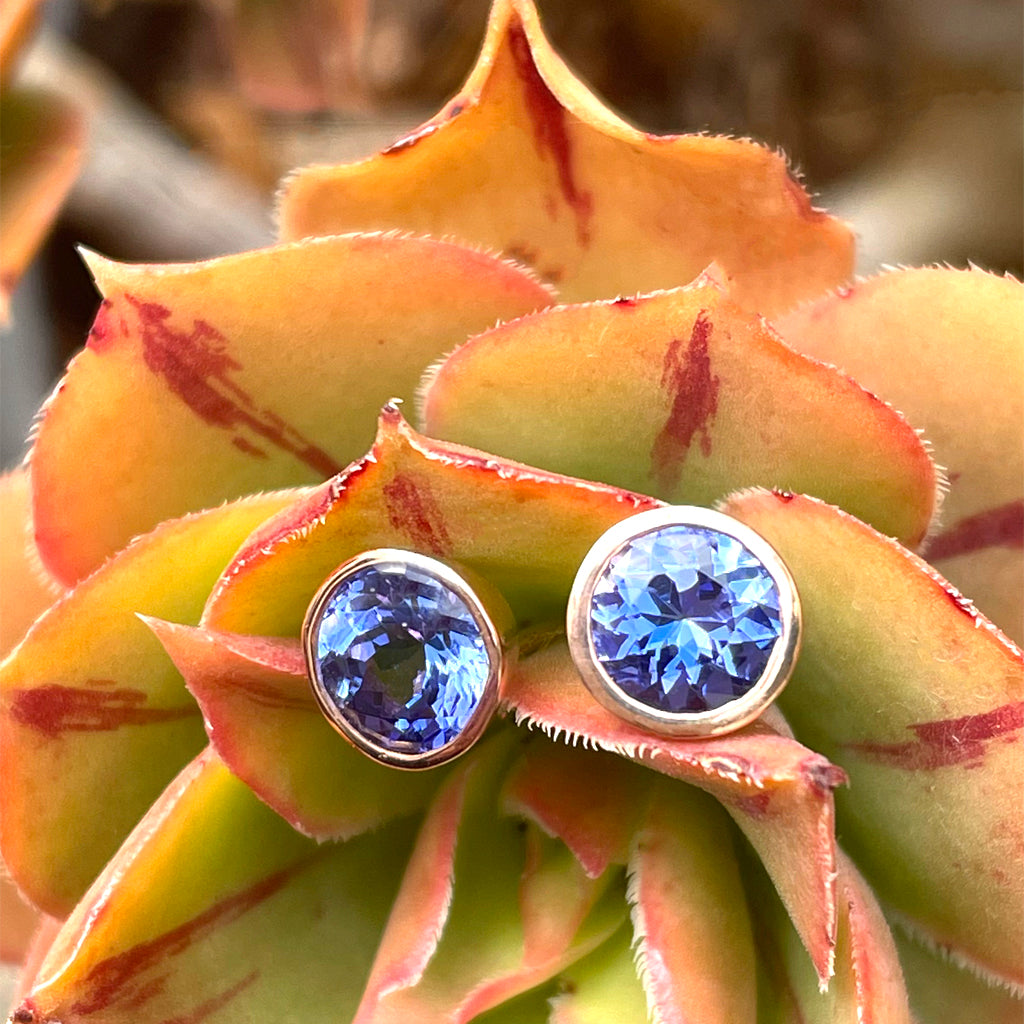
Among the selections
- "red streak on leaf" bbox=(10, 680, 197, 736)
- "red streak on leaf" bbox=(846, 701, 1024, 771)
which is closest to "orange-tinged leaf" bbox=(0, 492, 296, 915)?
"red streak on leaf" bbox=(10, 680, 197, 736)

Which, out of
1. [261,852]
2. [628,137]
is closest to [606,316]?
[628,137]

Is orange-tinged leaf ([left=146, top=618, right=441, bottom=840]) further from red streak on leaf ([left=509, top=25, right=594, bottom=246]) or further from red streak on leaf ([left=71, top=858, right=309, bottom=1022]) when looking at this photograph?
red streak on leaf ([left=509, top=25, right=594, bottom=246])

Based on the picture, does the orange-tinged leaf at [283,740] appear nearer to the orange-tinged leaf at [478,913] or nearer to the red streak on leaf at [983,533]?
the orange-tinged leaf at [478,913]

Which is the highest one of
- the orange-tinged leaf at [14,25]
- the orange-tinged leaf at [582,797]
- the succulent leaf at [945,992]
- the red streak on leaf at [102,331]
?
the orange-tinged leaf at [14,25]

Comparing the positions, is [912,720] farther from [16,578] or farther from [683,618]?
[16,578]

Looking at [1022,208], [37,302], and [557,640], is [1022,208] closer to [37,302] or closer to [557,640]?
[557,640]

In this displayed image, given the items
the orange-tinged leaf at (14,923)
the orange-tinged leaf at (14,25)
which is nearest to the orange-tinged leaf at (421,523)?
the orange-tinged leaf at (14,923)

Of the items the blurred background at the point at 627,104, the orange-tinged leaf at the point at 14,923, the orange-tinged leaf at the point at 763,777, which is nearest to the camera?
the orange-tinged leaf at the point at 763,777

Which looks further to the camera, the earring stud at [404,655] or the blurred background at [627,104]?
the blurred background at [627,104]
